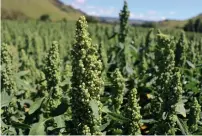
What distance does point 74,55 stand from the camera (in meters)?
3.56

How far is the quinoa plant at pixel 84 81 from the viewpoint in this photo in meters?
3.47

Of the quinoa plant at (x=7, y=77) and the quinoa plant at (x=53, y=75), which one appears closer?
the quinoa plant at (x=53, y=75)

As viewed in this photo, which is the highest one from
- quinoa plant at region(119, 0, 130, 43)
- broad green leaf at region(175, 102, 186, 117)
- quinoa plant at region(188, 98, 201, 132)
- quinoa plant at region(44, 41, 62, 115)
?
quinoa plant at region(119, 0, 130, 43)

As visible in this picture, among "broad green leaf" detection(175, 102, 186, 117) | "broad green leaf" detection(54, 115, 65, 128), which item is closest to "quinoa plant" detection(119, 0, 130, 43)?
"broad green leaf" detection(175, 102, 186, 117)

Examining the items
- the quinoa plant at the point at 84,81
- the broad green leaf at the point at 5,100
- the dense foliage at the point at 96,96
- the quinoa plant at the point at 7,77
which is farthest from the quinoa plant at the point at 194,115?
the quinoa plant at the point at 7,77

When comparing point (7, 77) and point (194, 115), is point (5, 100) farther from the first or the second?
point (194, 115)

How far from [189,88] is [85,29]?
3.50 m

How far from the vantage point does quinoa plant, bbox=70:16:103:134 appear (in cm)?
347

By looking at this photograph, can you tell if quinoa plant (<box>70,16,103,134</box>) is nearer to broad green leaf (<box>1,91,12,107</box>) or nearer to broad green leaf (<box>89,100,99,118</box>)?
broad green leaf (<box>89,100,99,118</box>)

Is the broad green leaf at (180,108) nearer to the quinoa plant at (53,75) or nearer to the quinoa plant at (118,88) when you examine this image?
the quinoa plant at (118,88)

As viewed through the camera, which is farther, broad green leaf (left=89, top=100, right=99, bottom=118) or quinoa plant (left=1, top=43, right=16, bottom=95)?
quinoa plant (left=1, top=43, right=16, bottom=95)

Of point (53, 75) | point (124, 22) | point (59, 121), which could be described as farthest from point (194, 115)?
point (124, 22)

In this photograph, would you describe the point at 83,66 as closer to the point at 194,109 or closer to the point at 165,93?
the point at 165,93

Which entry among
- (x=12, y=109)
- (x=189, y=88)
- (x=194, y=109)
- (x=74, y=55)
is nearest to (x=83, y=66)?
(x=74, y=55)
